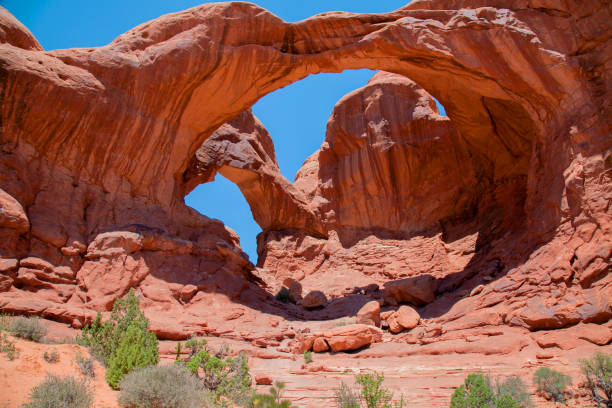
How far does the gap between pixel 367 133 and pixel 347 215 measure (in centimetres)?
442

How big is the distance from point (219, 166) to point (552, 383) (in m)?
16.2

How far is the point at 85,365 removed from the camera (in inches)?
304

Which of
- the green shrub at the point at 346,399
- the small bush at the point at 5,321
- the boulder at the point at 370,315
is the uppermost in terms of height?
the boulder at the point at 370,315

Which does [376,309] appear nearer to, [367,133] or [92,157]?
[92,157]

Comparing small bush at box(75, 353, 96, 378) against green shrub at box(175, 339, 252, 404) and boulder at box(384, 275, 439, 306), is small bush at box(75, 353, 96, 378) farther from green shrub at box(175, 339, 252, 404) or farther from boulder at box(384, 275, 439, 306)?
boulder at box(384, 275, 439, 306)

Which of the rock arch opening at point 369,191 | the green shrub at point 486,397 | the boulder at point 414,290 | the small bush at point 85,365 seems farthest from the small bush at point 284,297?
the green shrub at point 486,397

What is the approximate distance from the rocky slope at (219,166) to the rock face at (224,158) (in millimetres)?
53

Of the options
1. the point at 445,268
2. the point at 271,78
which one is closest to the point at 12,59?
the point at 271,78

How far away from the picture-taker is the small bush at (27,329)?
332 inches

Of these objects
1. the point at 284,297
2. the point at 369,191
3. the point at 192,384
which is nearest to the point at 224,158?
the point at 284,297

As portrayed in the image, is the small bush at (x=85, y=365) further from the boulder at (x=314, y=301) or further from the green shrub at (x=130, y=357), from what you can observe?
the boulder at (x=314, y=301)

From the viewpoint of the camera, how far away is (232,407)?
23.6 ft

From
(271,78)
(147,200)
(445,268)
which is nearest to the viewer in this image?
(147,200)

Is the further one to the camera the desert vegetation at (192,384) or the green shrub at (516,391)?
the green shrub at (516,391)
